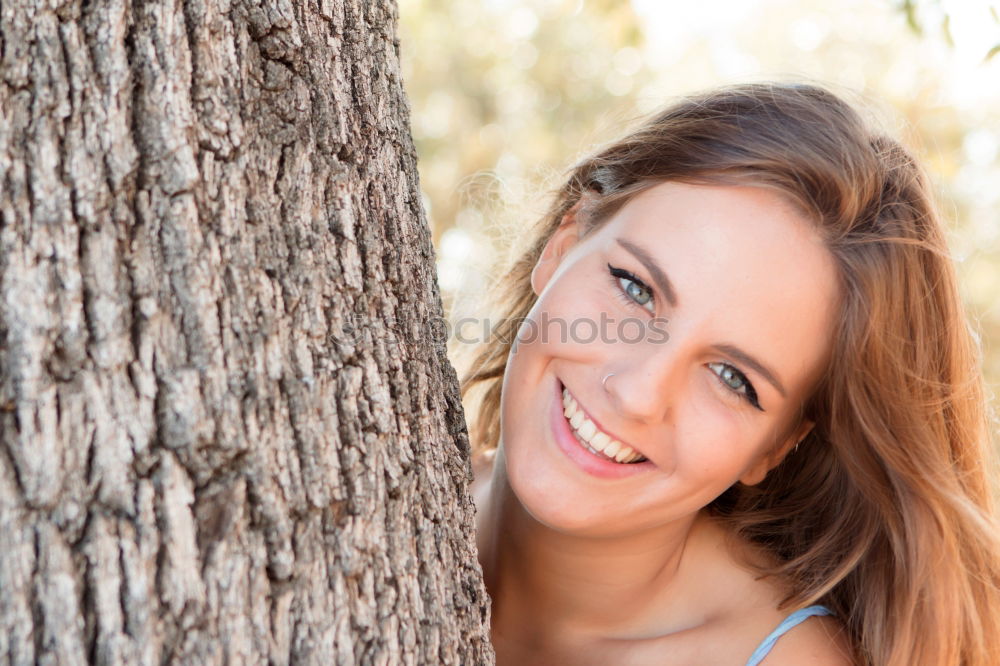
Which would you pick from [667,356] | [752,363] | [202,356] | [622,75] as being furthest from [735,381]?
[622,75]

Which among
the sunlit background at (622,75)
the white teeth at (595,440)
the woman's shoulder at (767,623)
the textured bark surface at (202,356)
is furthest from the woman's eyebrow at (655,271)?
the sunlit background at (622,75)

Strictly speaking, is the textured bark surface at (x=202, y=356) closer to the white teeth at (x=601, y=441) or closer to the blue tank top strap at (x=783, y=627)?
the white teeth at (x=601, y=441)

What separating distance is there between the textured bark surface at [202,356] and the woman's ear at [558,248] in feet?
3.39

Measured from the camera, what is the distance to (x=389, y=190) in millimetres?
1453

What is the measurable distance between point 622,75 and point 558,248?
10.4 meters

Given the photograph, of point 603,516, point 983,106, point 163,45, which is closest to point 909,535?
point 603,516

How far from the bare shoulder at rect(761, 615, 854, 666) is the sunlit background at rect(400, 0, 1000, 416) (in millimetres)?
6477

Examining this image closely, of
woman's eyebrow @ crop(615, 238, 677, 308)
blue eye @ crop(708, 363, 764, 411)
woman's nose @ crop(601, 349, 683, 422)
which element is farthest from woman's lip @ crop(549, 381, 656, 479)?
woman's eyebrow @ crop(615, 238, 677, 308)

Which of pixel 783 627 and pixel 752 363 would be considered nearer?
pixel 752 363

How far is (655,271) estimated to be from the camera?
6.48 feet

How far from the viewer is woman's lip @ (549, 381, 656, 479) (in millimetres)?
1988

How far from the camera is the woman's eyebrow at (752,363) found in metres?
1.93

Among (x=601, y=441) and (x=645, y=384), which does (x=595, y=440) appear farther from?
(x=645, y=384)

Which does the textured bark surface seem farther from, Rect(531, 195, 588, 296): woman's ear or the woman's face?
Rect(531, 195, 588, 296): woman's ear
